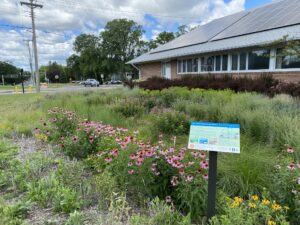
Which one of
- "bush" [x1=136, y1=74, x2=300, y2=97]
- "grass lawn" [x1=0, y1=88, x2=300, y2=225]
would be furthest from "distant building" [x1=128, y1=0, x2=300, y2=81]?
"grass lawn" [x1=0, y1=88, x2=300, y2=225]

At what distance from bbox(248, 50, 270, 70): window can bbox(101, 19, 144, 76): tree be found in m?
46.2

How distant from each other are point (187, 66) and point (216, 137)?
16.0 metres

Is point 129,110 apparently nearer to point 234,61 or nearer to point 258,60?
point 258,60

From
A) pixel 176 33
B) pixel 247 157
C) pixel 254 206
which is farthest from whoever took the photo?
pixel 176 33

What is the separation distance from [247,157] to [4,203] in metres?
3.05

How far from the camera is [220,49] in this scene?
1273 cm

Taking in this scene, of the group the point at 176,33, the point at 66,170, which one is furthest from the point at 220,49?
the point at 176,33

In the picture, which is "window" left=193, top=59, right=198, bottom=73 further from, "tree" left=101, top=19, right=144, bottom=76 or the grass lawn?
"tree" left=101, top=19, right=144, bottom=76

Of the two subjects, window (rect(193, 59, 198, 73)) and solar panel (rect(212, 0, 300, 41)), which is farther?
window (rect(193, 59, 198, 73))

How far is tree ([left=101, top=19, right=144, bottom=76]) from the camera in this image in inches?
2154

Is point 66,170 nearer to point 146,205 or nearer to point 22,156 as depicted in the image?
point 146,205

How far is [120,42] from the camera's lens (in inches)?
2163

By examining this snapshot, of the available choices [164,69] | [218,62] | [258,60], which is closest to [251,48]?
[258,60]

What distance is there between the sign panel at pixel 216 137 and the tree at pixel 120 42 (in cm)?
5567
